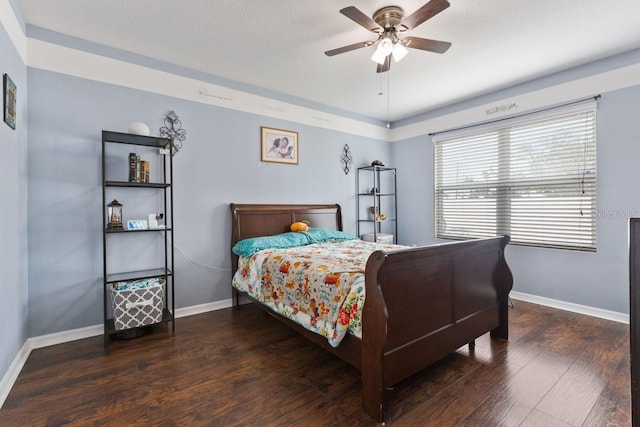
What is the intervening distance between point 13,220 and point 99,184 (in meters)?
0.76

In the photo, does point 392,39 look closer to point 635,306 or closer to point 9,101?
point 635,306

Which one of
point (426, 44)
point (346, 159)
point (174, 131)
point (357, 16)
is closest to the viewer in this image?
point (357, 16)

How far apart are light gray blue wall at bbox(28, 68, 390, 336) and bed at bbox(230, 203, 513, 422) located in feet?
4.43

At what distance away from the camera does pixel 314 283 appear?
222 cm

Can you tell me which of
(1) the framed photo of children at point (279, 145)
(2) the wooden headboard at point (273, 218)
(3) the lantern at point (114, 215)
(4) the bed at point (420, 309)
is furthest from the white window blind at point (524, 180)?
(3) the lantern at point (114, 215)

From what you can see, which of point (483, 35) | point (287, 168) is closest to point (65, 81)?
point (287, 168)

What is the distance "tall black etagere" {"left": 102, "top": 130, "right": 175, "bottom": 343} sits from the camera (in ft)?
8.66

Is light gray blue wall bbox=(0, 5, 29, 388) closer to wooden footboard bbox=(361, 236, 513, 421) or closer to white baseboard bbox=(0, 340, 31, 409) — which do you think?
white baseboard bbox=(0, 340, 31, 409)

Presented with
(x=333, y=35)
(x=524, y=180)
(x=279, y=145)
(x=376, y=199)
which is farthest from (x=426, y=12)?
(x=376, y=199)

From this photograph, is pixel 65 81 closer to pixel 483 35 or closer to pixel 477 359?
pixel 483 35

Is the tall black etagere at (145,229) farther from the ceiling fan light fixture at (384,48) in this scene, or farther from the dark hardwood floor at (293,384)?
the ceiling fan light fixture at (384,48)

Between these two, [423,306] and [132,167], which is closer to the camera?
[423,306]

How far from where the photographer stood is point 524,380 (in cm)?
203

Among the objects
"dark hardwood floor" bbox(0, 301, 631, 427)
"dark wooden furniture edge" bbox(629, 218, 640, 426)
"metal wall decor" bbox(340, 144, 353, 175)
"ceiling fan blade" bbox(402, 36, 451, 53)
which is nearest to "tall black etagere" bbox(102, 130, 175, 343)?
"dark hardwood floor" bbox(0, 301, 631, 427)
